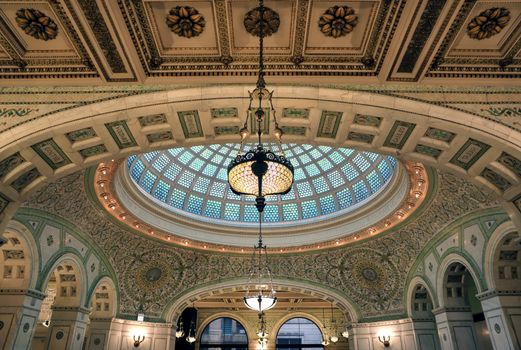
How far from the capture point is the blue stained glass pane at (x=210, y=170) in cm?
1812

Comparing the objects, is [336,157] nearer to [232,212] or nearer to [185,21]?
[232,212]

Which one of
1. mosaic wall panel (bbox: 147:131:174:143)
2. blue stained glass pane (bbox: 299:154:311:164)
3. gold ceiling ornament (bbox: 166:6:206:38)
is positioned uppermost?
blue stained glass pane (bbox: 299:154:311:164)

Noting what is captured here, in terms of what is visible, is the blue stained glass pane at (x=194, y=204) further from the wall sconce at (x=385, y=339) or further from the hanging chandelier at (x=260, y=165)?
the hanging chandelier at (x=260, y=165)

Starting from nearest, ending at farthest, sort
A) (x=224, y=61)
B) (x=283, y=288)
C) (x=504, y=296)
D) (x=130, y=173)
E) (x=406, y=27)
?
1. (x=406, y=27)
2. (x=224, y=61)
3. (x=504, y=296)
4. (x=130, y=173)
5. (x=283, y=288)

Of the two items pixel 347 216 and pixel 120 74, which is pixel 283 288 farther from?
pixel 120 74

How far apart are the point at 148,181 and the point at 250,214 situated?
5201 millimetres

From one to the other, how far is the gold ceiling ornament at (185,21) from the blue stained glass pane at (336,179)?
41.6 feet

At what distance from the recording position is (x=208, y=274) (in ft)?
54.3

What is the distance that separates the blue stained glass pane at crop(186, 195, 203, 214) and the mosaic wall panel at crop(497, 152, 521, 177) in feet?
43.2

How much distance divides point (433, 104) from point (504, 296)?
6.51m

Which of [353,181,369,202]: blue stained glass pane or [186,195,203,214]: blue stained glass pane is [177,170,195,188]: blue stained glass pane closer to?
[186,195,203,214]: blue stained glass pane

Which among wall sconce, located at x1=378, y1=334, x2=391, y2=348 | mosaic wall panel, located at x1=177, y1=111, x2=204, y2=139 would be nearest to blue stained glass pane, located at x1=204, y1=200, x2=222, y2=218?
wall sconce, located at x1=378, y1=334, x2=391, y2=348

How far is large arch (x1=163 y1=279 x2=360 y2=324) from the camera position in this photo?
16109 mm

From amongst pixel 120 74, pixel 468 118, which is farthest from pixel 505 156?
pixel 120 74
